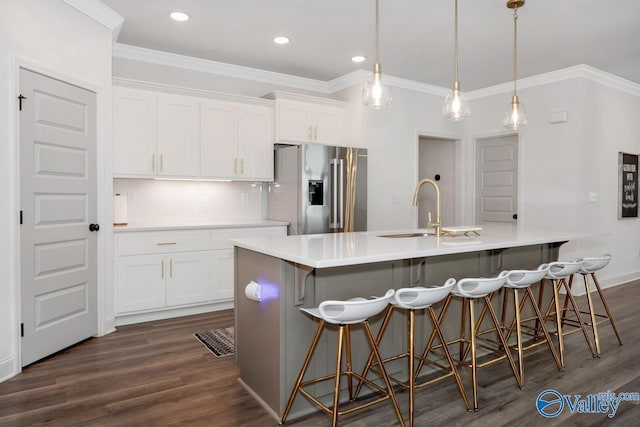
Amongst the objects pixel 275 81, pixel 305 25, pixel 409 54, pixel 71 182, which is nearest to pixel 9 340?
A: pixel 71 182

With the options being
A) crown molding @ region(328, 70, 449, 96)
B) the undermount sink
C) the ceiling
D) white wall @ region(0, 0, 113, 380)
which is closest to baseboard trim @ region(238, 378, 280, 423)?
the undermount sink

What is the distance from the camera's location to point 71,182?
331 centimetres

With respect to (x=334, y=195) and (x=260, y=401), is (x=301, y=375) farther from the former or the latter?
(x=334, y=195)

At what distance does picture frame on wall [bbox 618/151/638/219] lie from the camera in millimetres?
5578

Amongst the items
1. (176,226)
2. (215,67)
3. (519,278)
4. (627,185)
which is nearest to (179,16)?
(215,67)

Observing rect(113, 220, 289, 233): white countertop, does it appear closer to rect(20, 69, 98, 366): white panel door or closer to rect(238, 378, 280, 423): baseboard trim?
rect(20, 69, 98, 366): white panel door

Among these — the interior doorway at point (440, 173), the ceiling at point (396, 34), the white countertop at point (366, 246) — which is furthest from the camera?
the interior doorway at point (440, 173)

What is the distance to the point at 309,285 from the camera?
2369mm

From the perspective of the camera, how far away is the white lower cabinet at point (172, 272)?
385 cm

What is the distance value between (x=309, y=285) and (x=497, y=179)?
4474mm

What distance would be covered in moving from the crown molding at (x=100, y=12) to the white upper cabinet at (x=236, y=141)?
41.2 inches

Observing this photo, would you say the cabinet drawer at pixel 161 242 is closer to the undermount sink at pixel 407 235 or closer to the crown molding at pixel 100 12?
the crown molding at pixel 100 12

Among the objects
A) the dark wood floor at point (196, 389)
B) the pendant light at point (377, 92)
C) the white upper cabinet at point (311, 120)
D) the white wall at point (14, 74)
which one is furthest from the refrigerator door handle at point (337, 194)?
the white wall at point (14, 74)

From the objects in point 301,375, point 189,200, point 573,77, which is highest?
point 573,77
